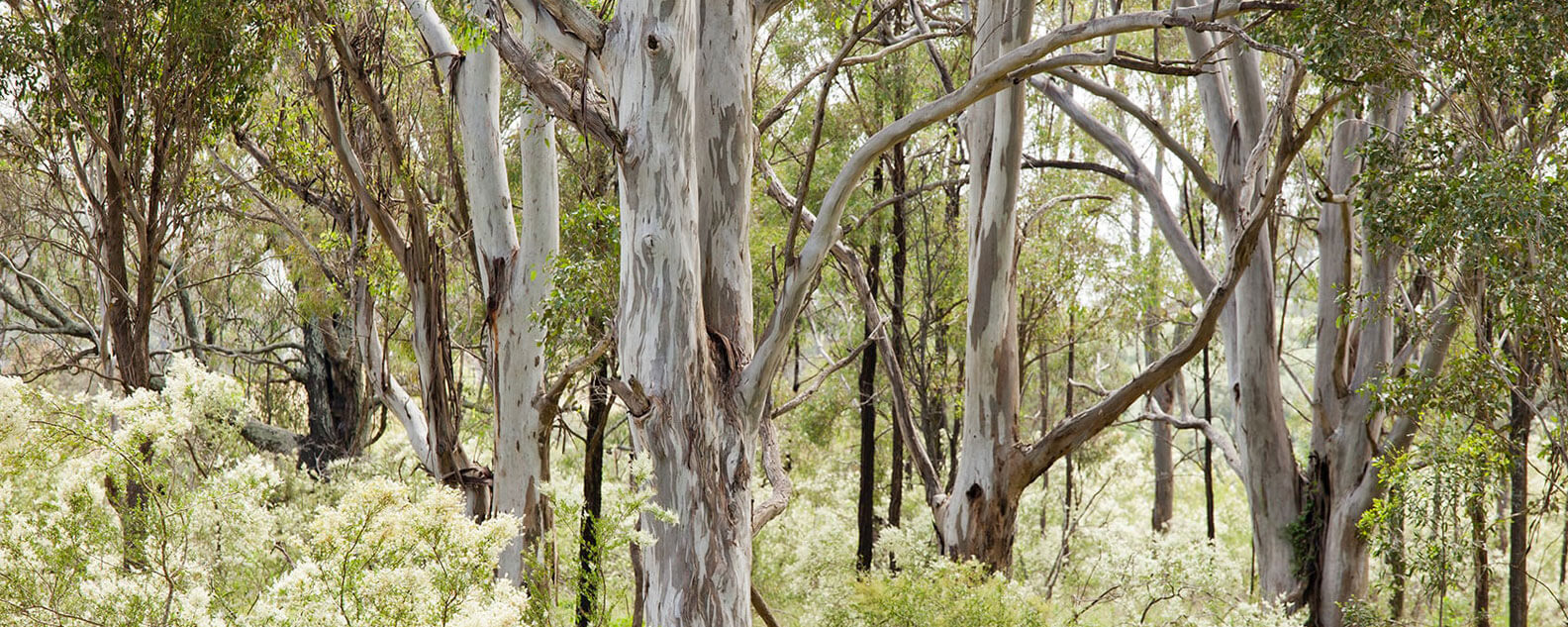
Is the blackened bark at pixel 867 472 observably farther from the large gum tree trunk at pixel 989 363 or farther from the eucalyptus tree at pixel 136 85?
the eucalyptus tree at pixel 136 85

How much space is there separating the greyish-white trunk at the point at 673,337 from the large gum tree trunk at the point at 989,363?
111 inches

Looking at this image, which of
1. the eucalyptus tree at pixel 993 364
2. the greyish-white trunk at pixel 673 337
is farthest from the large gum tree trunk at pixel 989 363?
the greyish-white trunk at pixel 673 337

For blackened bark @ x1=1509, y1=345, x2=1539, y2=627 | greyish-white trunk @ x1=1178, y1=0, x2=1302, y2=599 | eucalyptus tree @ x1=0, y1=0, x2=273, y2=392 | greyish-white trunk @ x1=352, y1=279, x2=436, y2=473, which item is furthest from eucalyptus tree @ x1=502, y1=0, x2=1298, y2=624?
greyish-white trunk @ x1=1178, y1=0, x2=1302, y2=599

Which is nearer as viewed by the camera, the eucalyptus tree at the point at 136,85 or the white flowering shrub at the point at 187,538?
the white flowering shrub at the point at 187,538

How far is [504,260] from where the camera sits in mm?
6469

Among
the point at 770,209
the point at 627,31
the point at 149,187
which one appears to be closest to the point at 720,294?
the point at 627,31

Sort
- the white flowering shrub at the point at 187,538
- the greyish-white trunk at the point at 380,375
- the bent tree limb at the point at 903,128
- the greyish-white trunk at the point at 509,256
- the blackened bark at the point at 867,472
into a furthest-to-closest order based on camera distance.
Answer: the blackened bark at the point at 867,472, the greyish-white trunk at the point at 380,375, the greyish-white trunk at the point at 509,256, the bent tree limb at the point at 903,128, the white flowering shrub at the point at 187,538

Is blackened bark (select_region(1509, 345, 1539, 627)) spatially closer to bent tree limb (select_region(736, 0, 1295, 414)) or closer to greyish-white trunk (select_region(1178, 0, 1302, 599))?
greyish-white trunk (select_region(1178, 0, 1302, 599))

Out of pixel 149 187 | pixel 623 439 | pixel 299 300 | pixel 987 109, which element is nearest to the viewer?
pixel 149 187

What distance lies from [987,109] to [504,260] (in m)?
2.98

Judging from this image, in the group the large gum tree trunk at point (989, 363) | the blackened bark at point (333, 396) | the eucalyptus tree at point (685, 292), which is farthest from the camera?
the blackened bark at point (333, 396)

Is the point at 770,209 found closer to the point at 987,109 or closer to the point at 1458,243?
the point at 987,109

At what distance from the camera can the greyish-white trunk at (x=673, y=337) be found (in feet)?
13.9

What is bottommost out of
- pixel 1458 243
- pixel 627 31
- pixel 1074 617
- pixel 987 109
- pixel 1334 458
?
pixel 1074 617
